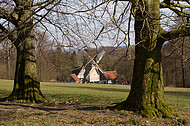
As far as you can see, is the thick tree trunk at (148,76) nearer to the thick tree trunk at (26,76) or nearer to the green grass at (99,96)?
the green grass at (99,96)

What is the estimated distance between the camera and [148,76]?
5836 millimetres

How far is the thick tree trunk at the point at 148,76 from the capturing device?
5.75 m

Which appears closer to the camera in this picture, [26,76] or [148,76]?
[148,76]

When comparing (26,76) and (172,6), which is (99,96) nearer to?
(26,76)

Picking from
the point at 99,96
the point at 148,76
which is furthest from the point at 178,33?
the point at 99,96

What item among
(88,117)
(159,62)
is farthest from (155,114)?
(88,117)

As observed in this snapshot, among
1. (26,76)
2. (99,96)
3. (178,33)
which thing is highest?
(178,33)

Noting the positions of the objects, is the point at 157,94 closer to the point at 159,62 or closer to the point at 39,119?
the point at 159,62

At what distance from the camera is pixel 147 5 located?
19.8ft

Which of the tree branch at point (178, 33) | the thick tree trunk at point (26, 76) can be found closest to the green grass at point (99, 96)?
the tree branch at point (178, 33)

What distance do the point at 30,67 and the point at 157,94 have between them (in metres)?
5.96

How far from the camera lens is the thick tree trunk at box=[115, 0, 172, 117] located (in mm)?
5746

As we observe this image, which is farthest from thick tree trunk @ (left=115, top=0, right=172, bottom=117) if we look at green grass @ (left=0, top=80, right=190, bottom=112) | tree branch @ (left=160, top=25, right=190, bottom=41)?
green grass @ (left=0, top=80, right=190, bottom=112)

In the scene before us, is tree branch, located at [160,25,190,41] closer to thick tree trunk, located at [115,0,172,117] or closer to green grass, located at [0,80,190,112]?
thick tree trunk, located at [115,0,172,117]
